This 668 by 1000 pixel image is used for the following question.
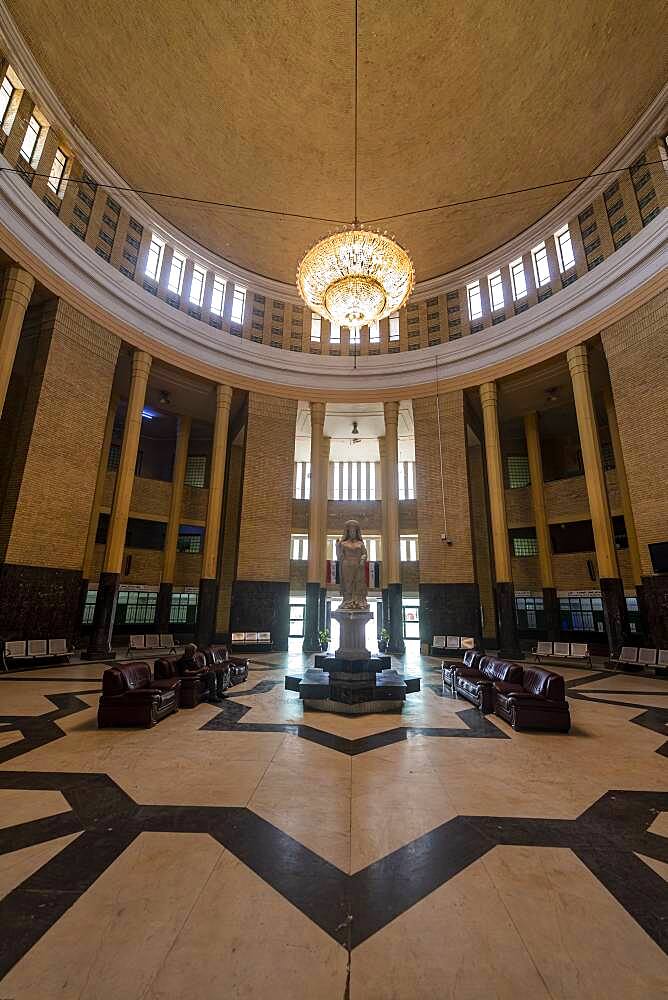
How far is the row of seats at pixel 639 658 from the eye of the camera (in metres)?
10.1

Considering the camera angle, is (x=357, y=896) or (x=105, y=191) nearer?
(x=357, y=896)

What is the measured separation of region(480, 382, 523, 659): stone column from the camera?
13812mm

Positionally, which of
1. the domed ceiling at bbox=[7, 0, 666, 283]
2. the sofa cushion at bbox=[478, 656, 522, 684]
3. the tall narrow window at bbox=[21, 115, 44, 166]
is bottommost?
the sofa cushion at bbox=[478, 656, 522, 684]

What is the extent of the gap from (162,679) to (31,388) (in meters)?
→ 8.95

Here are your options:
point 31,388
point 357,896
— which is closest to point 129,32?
point 31,388

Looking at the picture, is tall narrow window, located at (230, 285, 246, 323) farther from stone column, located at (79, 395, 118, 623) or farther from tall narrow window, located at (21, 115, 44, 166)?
tall narrow window, located at (21, 115, 44, 166)

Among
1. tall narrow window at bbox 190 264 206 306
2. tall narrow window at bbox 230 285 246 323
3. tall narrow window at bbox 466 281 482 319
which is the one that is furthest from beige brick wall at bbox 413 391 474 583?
A: tall narrow window at bbox 190 264 206 306

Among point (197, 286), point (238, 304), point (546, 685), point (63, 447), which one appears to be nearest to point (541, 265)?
point (238, 304)

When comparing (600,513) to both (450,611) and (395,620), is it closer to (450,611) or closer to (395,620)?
(450,611)

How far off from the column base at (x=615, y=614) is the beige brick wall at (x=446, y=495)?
383 centimetres

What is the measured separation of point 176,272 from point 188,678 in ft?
48.9

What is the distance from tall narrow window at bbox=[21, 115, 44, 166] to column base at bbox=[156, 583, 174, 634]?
45.7 ft

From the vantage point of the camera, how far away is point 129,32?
10492 mm

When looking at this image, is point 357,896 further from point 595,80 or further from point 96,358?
point 595,80
